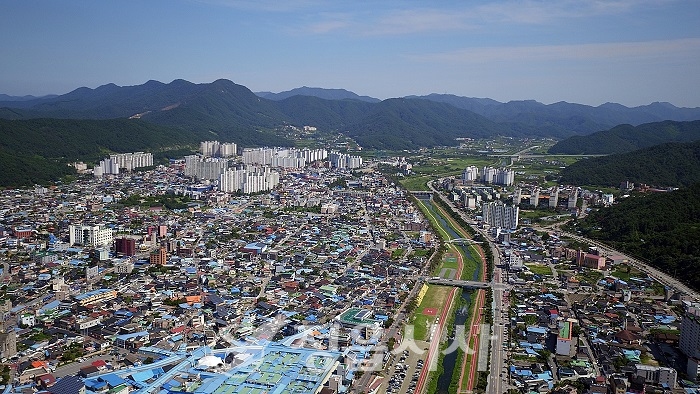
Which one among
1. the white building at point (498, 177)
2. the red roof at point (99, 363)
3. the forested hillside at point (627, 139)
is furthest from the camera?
the forested hillside at point (627, 139)

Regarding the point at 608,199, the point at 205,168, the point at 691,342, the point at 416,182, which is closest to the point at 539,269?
the point at 691,342

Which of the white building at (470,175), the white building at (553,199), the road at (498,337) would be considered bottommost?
the road at (498,337)

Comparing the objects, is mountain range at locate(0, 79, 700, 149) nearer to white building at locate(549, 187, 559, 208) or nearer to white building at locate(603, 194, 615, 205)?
white building at locate(549, 187, 559, 208)

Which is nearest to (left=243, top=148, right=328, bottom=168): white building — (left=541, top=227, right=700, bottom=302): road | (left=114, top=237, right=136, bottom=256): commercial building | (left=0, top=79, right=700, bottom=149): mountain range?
(left=0, top=79, right=700, bottom=149): mountain range

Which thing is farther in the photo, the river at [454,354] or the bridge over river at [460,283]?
the bridge over river at [460,283]

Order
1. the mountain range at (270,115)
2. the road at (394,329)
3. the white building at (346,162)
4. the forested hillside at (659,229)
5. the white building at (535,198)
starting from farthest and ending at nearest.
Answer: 1. the mountain range at (270,115)
2. the white building at (346,162)
3. the white building at (535,198)
4. the forested hillside at (659,229)
5. the road at (394,329)

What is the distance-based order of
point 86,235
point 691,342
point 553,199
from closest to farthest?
1. point 691,342
2. point 86,235
3. point 553,199

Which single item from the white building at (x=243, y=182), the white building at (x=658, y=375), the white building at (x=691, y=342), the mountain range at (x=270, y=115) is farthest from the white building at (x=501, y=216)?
the mountain range at (x=270, y=115)

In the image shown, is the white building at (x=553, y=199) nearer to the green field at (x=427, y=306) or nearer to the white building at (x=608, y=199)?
the white building at (x=608, y=199)

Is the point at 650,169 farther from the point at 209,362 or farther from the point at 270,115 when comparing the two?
the point at 270,115
